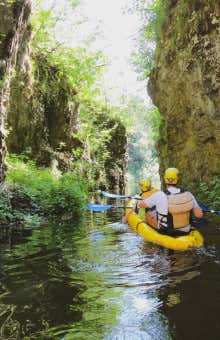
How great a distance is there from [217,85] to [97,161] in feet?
50.7

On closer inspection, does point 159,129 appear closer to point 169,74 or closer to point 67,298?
point 169,74

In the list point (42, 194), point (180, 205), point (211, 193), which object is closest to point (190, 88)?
point (211, 193)

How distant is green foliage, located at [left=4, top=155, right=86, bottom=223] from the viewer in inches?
429

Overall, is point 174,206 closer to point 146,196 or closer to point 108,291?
point 146,196

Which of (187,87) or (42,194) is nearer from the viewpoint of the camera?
(42,194)

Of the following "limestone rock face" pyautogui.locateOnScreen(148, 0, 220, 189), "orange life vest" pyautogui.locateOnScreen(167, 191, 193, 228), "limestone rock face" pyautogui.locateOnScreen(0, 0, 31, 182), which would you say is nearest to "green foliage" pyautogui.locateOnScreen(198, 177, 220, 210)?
"limestone rock face" pyautogui.locateOnScreen(148, 0, 220, 189)

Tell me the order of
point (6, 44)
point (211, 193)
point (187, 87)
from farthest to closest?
1. point (187, 87)
2. point (211, 193)
3. point (6, 44)

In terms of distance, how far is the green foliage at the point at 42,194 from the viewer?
10.9 meters

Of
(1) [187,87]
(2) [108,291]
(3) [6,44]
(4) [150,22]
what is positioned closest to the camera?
(2) [108,291]

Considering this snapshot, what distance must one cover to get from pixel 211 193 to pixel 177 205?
5327 millimetres

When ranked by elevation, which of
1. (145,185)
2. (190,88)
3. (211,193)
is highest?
(190,88)

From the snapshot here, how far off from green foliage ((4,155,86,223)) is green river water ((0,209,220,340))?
9.53ft

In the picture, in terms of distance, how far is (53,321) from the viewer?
3676 millimetres

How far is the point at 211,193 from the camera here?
12.0m
